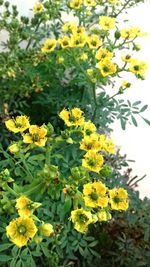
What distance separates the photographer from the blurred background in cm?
183

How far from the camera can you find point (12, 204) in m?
0.88

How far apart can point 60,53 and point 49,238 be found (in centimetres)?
53

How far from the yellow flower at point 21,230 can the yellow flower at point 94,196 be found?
0.41ft

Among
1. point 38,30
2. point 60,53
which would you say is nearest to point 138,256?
point 60,53

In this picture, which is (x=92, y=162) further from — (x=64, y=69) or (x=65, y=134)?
(x=64, y=69)

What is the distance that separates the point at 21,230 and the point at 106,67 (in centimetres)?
50

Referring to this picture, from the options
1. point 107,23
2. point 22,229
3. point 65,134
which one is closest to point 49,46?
point 107,23

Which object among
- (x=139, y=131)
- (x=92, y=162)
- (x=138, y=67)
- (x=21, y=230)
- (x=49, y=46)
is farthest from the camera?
(x=139, y=131)

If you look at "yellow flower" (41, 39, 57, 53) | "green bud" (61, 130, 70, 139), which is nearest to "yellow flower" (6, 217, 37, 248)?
"green bud" (61, 130, 70, 139)

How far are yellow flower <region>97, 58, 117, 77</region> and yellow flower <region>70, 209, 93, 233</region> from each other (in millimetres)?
404

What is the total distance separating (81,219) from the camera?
2.78ft

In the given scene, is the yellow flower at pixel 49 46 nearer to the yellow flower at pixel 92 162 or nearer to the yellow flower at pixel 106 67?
the yellow flower at pixel 106 67

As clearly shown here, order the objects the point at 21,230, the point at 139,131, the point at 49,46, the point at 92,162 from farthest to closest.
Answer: the point at 139,131 → the point at 49,46 → the point at 92,162 → the point at 21,230

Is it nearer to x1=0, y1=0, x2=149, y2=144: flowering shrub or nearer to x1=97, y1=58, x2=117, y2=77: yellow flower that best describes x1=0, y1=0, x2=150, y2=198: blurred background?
x1=0, y1=0, x2=149, y2=144: flowering shrub
